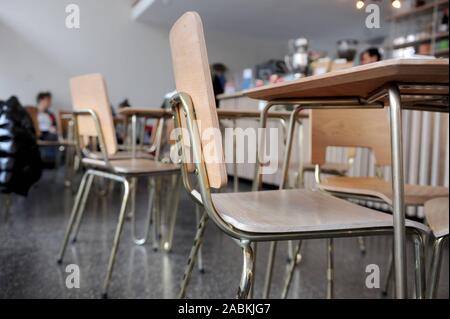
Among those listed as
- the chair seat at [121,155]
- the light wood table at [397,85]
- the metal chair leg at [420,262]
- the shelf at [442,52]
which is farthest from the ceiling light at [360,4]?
the shelf at [442,52]

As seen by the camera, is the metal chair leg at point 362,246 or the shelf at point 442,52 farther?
the shelf at point 442,52

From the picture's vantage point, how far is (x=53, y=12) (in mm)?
1116

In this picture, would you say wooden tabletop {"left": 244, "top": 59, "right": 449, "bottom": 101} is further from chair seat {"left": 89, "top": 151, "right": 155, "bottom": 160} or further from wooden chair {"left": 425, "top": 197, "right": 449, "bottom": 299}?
chair seat {"left": 89, "top": 151, "right": 155, "bottom": 160}

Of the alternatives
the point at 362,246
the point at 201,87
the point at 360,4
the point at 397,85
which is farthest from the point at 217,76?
the point at 362,246

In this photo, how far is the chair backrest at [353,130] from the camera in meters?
1.38

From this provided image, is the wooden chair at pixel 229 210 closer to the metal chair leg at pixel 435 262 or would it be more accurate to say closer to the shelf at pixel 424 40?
the metal chair leg at pixel 435 262

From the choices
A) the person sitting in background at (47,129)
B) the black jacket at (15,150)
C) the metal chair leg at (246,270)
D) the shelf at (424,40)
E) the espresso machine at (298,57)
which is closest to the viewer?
the metal chair leg at (246,270)

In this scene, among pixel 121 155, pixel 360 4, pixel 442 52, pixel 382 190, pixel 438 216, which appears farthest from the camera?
pixel 442 52

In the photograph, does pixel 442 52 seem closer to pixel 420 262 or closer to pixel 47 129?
pixel 47 129

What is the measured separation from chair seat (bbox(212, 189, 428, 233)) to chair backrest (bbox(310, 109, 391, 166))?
1.56 ft

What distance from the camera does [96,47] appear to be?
5.18 ft

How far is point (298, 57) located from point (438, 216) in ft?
6.06

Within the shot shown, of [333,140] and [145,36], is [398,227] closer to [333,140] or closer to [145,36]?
[333,140]

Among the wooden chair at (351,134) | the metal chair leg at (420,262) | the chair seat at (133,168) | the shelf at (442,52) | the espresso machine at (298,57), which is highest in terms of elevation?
the shelf at (442,52)
